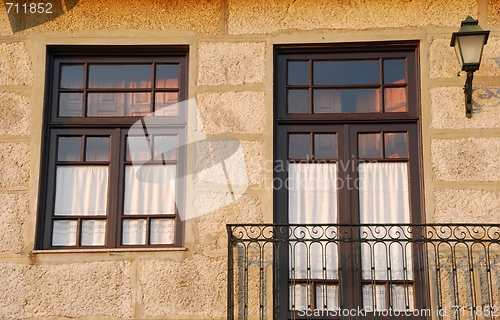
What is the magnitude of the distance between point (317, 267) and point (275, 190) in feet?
2.41

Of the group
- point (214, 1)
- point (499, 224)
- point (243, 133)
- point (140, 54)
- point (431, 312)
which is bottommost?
point (431, 312)

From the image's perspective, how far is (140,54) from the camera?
6.99 meters

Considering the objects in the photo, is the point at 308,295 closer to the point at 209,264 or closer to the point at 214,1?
the point at 209,264

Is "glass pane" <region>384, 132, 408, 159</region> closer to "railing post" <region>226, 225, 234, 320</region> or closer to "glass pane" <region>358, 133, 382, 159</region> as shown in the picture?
"glass pane" <region>358, 133, 382, 159</region>

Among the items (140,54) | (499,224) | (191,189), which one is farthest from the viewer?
(140,54)

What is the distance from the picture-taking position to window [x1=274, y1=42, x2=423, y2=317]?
20.9ft

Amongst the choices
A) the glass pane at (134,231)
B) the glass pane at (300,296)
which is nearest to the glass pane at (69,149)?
the glass pane at (134,231)

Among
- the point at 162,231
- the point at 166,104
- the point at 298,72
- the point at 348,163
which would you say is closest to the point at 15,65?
the point at 166,104

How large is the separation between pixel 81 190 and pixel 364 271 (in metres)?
2.49

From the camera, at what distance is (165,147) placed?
6.80 m

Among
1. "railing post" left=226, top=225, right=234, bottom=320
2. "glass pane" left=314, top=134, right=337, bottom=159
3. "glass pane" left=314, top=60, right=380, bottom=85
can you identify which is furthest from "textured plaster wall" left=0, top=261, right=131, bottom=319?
"glass pane" left=314, top=60, right=380, bottom=85

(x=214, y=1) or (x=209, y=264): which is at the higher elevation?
(x=214, y=1)

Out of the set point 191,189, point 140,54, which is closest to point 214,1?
point 140,54

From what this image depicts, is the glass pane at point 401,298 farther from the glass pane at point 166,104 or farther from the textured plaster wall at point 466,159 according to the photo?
the glass pane at point 166,104
